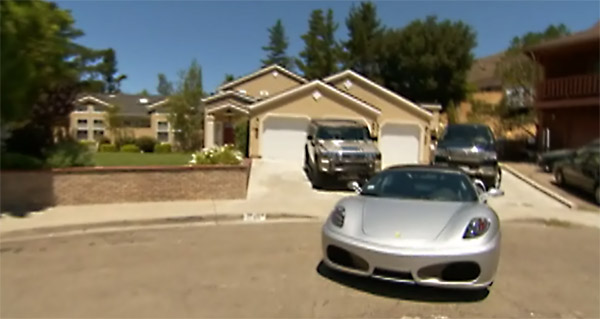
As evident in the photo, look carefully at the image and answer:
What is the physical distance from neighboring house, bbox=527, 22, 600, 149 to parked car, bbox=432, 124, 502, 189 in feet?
22.5

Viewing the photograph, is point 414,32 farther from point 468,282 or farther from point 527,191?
point 468,282

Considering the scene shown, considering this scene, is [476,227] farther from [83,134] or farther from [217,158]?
[83,134]

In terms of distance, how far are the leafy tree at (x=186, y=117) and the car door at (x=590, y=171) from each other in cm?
2123

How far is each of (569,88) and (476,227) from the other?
1785cm

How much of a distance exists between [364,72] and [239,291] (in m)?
40.9

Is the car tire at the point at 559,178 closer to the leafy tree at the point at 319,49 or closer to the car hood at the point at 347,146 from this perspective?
the car hood at the point at 347,146

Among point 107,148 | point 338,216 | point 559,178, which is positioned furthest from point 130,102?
point 338,216

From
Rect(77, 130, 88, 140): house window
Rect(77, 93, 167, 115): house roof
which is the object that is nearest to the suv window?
Rect(77, 93, 167, 115): house roof

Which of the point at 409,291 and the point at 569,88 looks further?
the point at 569,88

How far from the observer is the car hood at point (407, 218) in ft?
13.5

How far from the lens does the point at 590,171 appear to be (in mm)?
11516

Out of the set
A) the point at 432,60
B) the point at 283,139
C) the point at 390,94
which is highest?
the point at 432,60

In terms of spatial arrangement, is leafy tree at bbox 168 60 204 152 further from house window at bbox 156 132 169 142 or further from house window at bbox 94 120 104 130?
house window at bbox 94 120 104 130

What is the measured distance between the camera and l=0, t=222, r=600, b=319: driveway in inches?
153
